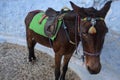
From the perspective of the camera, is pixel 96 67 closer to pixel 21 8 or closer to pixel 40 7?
pixel 40 7

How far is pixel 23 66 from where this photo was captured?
4684 millimetres

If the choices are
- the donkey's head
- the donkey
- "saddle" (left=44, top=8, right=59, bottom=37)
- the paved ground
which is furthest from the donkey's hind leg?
the donkey's head

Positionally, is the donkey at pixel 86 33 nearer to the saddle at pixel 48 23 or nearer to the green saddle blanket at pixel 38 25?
the saddle at pixel 48 23

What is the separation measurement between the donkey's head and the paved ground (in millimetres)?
1359

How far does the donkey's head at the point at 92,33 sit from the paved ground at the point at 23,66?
1.36 metres

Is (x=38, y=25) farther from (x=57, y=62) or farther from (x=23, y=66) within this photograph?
(x=23, y=66)

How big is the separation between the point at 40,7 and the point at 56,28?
2.56 meters

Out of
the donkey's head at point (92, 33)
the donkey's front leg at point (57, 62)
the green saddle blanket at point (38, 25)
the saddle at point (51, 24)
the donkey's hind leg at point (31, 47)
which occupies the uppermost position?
the donkey's head at point (92, 33)

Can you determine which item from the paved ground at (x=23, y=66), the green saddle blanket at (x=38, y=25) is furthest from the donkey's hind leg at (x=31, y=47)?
the green saddle blanket at (x=38, y=25)

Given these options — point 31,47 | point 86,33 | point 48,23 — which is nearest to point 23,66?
point 31,47

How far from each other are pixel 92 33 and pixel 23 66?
85.9 inches

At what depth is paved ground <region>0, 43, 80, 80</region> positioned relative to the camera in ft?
14.2

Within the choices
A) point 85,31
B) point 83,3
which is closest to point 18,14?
point 83,3

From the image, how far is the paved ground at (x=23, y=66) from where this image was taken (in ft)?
14.2
